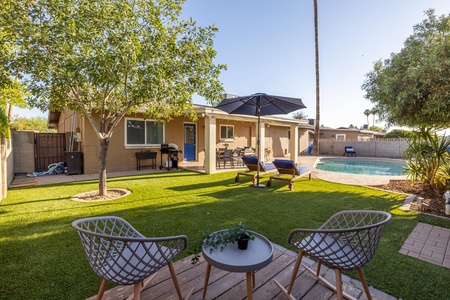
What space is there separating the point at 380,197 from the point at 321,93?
16.5m

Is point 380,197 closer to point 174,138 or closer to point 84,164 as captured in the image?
point 174,138

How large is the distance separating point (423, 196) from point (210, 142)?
7.31 meters

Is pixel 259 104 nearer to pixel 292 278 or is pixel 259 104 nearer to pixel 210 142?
pixel 210 142

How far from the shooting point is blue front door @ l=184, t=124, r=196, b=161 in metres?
13.1

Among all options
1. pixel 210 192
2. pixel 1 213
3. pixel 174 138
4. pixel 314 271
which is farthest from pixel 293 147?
pixel 1 213

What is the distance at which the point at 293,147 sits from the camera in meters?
13.1

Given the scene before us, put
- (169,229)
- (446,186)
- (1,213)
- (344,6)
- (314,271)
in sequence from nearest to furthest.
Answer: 1. (314,271)
2. (169,229)
3. (1,213)
4. (446,186)
5. (344,6)

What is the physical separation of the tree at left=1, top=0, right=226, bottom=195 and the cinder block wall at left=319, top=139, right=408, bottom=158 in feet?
67.6

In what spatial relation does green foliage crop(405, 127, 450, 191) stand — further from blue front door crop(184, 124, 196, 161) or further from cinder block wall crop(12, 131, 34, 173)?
cinder block wall crop(12, 131, 34, 173)

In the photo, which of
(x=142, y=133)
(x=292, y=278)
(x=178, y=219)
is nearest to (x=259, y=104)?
(x=178, y=219)

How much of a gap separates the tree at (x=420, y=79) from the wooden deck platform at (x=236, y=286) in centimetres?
552

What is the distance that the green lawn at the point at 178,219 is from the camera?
2.46 m

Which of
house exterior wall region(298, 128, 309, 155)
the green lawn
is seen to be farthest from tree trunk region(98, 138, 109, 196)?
house exterior wall region(298, 128, 309, 155)

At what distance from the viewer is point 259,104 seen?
283 inches
